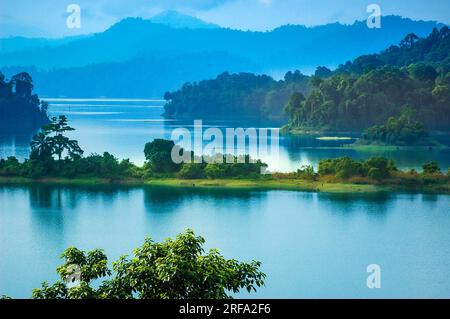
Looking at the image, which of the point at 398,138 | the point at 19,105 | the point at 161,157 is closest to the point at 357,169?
the point at 161,157

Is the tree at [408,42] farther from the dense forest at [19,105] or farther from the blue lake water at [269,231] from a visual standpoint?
the blue lake water at [269,231]

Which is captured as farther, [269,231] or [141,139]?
[141,139]

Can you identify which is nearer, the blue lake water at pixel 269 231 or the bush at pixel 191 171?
Answer: the blue lake water at pixel 269 231

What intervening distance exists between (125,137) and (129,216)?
776 cm

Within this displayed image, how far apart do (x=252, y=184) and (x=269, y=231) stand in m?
2.99

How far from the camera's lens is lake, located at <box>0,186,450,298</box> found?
629cm

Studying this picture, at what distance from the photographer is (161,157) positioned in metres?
11.5

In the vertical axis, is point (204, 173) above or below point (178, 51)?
below

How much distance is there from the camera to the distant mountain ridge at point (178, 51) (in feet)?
62.5

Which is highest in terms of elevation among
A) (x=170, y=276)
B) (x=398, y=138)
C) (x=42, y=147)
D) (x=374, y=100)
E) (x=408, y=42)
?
(x=408, y=42)

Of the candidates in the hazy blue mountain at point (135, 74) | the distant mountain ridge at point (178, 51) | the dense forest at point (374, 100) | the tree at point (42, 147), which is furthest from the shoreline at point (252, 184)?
the hazy blue mountain at point (135, 74)

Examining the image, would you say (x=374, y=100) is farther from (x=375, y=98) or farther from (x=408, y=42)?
(x=408, y=42)
